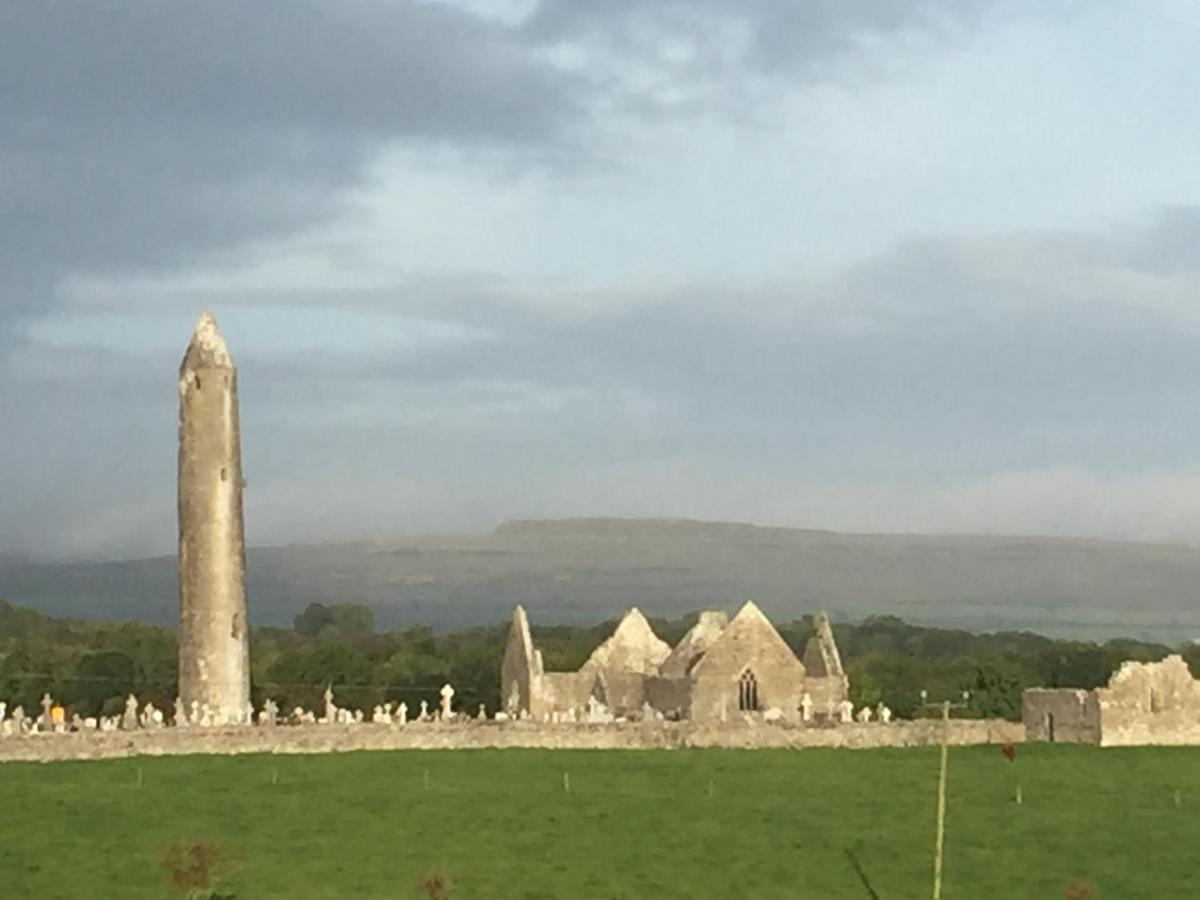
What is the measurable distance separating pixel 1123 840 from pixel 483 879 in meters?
13.8

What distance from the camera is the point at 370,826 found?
41750 millimetres

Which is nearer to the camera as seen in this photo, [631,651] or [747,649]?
[747,649]

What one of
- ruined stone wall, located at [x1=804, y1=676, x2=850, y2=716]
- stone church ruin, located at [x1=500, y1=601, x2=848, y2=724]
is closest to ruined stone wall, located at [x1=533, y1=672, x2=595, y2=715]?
stone church ruin, located at [x1=500, y1=601, x2=848, y2=724]

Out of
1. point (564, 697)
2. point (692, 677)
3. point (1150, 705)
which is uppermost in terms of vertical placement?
point (692, 677)

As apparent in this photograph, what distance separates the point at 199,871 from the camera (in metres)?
31.6

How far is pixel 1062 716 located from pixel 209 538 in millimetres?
27416

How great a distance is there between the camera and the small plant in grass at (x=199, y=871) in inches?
1252

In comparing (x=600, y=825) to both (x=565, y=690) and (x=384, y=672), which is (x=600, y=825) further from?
(x=384, y=672)

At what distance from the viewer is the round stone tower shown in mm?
67500

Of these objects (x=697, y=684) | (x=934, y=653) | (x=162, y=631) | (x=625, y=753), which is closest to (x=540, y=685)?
(x=697, y=684)

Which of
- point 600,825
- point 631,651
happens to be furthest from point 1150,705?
point 600,825

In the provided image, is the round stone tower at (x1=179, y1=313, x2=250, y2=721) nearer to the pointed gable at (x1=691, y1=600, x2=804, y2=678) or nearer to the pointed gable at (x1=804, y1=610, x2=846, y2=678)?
the pointed gable at (x1=691, y1=600, x2=804, y2=678)

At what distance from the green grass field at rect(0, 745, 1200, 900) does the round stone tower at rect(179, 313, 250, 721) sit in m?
11.8

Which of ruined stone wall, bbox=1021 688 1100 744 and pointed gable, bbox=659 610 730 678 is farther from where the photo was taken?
pointed gable, bbox=659 610 730 678
